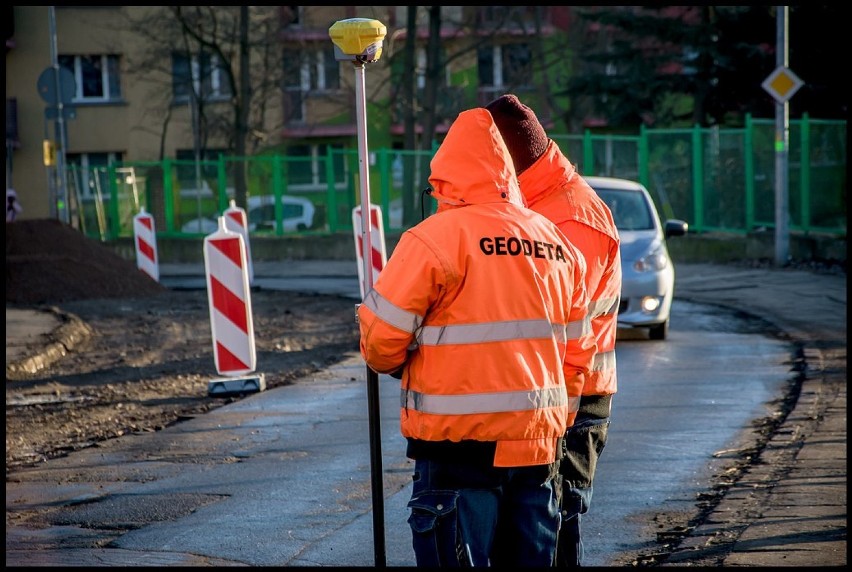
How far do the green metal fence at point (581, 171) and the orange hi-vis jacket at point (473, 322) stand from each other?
17.6 m

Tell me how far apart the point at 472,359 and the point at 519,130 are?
1.04 m

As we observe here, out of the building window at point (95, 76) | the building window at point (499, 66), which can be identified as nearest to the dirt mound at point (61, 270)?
the building window at point (95, 76)

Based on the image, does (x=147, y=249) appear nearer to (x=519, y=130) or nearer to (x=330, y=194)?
(x=330, y=194)

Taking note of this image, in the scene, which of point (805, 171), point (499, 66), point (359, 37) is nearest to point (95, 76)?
point (499, 66)

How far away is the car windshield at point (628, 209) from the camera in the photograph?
14.7 m

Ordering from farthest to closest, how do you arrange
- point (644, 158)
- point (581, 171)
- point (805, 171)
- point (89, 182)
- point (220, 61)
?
point (220, 61) < point (89, 182) < point (581, 171) < point (644, 158) < point (805, 171)

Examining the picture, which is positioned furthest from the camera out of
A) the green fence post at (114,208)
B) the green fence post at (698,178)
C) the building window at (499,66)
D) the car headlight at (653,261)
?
the building window at (499,66)

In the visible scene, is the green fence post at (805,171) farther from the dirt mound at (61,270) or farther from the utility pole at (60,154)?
the utility pole at (60,154)

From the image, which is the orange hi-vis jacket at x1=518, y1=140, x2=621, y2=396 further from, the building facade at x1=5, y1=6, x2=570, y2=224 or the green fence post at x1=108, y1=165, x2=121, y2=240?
the building facade at x1=5, y1=6, x2=570, y2=224

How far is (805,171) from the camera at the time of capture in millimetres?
23828

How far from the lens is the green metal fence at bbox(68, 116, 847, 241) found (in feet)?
78.6

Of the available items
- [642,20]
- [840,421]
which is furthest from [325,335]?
[642,20]

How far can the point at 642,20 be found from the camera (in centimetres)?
3075

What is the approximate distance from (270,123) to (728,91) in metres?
27.9
